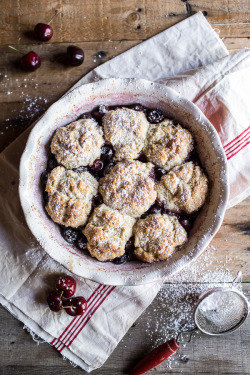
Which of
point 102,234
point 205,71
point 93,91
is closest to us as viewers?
point 102,234

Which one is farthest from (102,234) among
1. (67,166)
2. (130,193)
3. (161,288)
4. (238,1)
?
(238,1)

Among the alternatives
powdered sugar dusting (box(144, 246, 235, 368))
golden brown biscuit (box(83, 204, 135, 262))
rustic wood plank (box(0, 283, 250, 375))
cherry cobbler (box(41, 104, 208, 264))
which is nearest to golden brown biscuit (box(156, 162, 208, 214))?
cherry cobbler (box(41, 104, 208, 264))

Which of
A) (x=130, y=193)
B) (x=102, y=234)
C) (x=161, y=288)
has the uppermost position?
(x=130, y=193)

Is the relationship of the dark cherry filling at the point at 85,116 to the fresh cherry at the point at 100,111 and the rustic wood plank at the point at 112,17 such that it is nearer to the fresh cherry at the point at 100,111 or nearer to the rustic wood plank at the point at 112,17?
the fresh cherry at the point at 100,111

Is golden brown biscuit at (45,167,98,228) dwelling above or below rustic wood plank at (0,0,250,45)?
below

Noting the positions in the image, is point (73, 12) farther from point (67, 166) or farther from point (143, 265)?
point (143, 265)

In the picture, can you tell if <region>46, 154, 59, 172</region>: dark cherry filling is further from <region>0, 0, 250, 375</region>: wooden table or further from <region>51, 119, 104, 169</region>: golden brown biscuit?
<region>0, 0, 250, 375</region>: wooden table

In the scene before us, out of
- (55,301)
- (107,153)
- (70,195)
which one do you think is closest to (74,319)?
(55,301)
